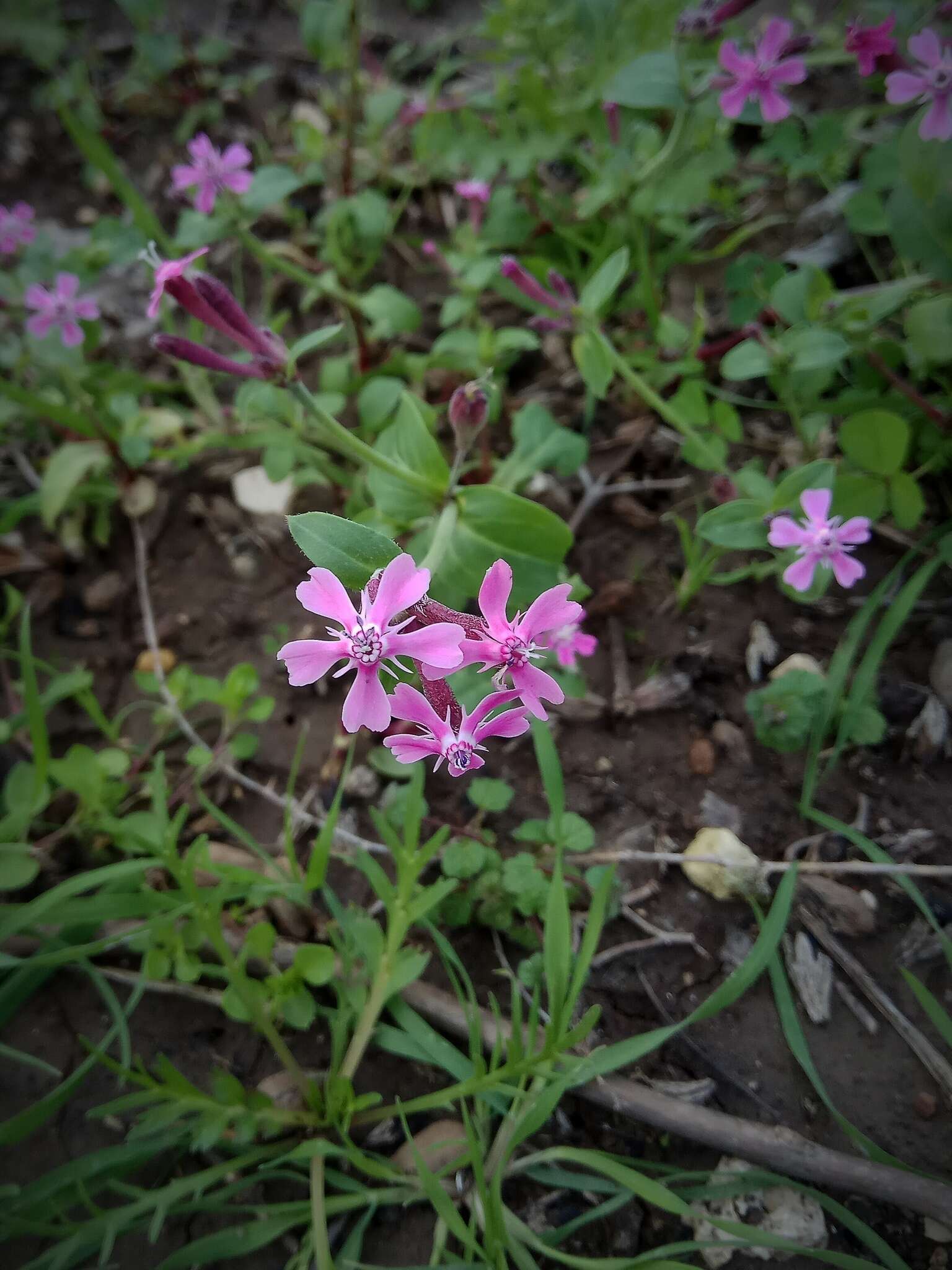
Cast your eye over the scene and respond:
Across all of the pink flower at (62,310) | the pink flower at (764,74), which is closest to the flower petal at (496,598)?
the pink flower at (764,74)

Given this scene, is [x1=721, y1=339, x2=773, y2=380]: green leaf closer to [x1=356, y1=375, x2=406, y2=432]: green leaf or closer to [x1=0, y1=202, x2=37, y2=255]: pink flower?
[x1=356, y1=375, x2=406, y2=432]: green leaf

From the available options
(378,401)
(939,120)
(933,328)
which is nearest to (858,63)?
(939,120)

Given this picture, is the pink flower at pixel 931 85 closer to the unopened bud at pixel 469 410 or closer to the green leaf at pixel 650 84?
the green leaf at pixel 650 84

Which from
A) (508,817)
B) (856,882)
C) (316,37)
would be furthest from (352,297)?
(856,882)

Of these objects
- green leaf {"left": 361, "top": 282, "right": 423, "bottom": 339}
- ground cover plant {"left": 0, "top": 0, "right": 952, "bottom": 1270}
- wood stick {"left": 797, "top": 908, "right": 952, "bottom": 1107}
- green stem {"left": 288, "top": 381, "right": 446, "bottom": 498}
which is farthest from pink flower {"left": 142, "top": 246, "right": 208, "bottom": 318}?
wood stick {"left": 797, "top": 908, "right": 952, "bottom": 1107}

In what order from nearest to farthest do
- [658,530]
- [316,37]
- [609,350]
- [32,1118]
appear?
→ [32,1118] < [609,350] < [658,530] < [316,37]

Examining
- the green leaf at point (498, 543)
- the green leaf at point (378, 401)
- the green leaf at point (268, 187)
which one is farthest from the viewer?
the green leaf at point (268, 187)

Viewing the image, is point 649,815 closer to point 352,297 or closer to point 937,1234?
point 937,1234
